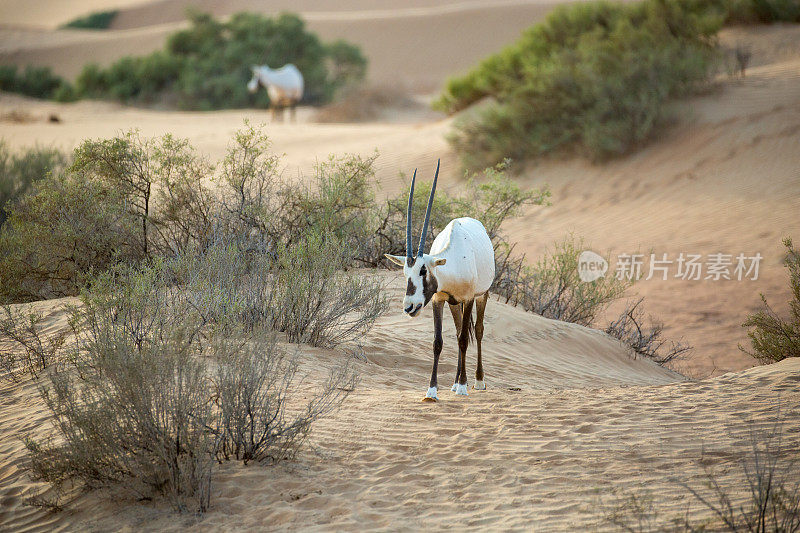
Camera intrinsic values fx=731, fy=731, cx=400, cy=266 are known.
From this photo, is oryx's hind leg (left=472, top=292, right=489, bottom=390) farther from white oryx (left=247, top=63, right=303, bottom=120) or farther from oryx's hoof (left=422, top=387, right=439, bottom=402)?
white oryx (left=247, top=63, right=303, bottom=120)

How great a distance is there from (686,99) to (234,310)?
53.7 ft

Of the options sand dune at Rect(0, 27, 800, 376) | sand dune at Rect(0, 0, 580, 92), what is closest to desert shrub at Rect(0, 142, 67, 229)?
sand dune at Rect(0, 27, 800, 376)

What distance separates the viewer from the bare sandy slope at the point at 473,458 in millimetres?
4359

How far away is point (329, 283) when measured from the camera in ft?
24.5

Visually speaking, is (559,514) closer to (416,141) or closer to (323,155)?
(323,155)

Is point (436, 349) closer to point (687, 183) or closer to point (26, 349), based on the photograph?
point (26, 349)

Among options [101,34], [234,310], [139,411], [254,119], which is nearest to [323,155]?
[254,119]

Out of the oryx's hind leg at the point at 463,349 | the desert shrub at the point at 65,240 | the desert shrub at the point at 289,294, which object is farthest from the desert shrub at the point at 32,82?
the oryx's hind leg at the point at 463,349

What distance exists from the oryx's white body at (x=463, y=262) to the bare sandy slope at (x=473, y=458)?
97cm

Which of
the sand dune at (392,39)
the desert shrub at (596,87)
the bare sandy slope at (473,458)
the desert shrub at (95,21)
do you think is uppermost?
the desert shrub at (95,21)

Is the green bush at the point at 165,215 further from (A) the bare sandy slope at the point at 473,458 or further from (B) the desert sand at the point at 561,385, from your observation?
(A) the bare sandy slope at the point at 473,458

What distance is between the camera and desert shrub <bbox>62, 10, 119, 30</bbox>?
→ 3310 inches

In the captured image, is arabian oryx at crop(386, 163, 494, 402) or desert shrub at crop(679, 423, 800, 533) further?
arabian oryx at crop(386, 163, 494, 402)

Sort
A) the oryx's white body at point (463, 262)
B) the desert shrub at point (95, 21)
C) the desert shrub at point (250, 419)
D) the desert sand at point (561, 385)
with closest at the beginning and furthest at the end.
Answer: the desert sand at point (561, 385), the desert shrub at point (250, 419), the oryx's white body at point (463, 262), the desert shrub at point (95, 21)
